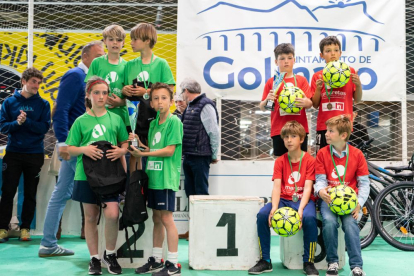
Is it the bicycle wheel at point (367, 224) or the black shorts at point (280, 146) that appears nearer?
the black shorts at point (280, 146)

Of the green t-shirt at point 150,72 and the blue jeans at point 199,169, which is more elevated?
the green t-shirt at point 150,72

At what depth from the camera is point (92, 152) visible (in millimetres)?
3076

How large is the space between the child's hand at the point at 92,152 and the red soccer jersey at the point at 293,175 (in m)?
1.31

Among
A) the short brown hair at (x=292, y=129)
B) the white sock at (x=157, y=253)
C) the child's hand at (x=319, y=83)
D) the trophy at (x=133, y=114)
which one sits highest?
the child's hand at (x=319, y=83)

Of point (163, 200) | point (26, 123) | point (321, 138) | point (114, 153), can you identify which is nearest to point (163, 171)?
point (163, 200)

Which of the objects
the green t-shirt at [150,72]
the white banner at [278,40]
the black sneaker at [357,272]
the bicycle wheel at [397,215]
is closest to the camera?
the black sneaker at [357,272]

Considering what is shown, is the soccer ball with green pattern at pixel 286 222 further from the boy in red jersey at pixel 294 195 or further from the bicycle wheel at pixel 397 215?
the bicycle wheel at pixel 397 215

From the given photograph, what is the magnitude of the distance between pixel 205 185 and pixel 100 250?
1387 millimetres

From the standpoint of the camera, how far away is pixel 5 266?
3.38m

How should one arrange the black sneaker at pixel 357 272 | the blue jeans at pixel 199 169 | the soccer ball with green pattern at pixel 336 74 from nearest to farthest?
1. the black sneaker at pixel 357 272
2. the soccer ball with green pattern at pixel 336 74
3. the blue jeans at pixel 199 169

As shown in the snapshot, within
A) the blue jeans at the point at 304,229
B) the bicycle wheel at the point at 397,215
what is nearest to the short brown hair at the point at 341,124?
the blue jeans at the point at 304,229

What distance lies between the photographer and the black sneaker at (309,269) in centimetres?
317

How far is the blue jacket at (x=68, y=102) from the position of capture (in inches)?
142

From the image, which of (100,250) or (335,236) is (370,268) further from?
(100,250)
